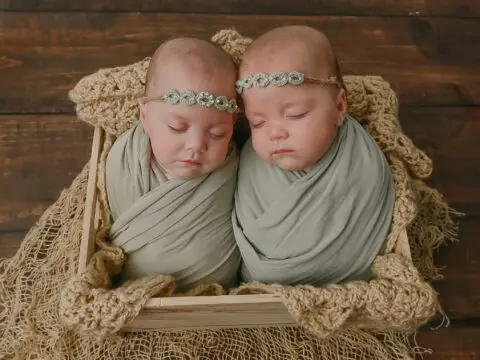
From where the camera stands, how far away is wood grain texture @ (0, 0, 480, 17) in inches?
56.4

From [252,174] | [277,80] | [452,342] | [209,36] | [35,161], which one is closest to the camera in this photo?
[277,80]

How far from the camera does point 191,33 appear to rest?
1.42 m

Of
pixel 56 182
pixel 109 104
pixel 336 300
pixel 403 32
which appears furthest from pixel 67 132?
pixel 403 32

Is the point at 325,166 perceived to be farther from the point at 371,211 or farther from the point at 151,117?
the point at 151,117

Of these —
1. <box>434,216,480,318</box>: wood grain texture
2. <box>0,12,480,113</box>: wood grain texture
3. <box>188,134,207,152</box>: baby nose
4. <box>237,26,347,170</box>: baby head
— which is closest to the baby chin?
<box>237,26,347,170</box>: baby head

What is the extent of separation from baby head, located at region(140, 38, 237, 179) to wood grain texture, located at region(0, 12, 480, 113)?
0.50 metres

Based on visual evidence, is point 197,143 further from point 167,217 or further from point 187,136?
point 167,217

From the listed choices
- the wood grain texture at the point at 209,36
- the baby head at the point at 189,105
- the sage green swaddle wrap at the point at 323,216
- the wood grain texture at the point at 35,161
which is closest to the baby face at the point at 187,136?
the baby head at the point at 189,105

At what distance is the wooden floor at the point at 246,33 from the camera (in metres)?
1.25

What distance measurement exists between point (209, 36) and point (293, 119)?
588mm

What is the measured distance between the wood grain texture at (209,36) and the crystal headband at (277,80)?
1.77ft

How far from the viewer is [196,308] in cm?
90

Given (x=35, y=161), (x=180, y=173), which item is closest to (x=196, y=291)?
(x=180, y=173)

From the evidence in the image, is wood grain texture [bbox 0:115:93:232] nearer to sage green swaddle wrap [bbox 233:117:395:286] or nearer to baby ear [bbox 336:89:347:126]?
sage green swaddle wrap [bbox 233:117:395:286]
